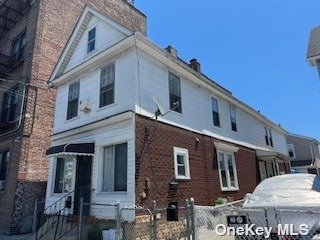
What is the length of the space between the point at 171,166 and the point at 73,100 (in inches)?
242

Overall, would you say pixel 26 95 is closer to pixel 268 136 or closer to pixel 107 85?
pixel 107 85

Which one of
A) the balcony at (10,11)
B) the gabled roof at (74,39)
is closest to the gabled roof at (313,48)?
the gabled roof at (74,39)

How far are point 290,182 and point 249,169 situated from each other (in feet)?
34.4

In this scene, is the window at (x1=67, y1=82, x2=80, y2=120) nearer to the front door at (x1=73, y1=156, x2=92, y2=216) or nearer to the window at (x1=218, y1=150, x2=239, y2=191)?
the front door at (x1=73, y1=156, x2=92, y2=216)

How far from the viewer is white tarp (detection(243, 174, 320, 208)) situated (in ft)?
21.7

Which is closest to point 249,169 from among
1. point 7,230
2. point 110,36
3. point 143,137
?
point 143,137

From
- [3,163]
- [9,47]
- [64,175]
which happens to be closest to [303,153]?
[64,175]

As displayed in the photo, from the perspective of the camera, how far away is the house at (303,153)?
3626 cm

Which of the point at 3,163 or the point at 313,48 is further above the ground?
the point at 313,48

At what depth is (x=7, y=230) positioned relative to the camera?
14.2 metres

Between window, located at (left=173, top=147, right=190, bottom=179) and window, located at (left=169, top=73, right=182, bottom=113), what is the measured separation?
6.60ft

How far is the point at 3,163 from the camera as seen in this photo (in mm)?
16625

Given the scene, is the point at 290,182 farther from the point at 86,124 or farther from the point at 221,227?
the point at 86,124

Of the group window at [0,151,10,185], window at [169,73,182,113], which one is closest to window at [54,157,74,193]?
window at [0,151,10,185]
